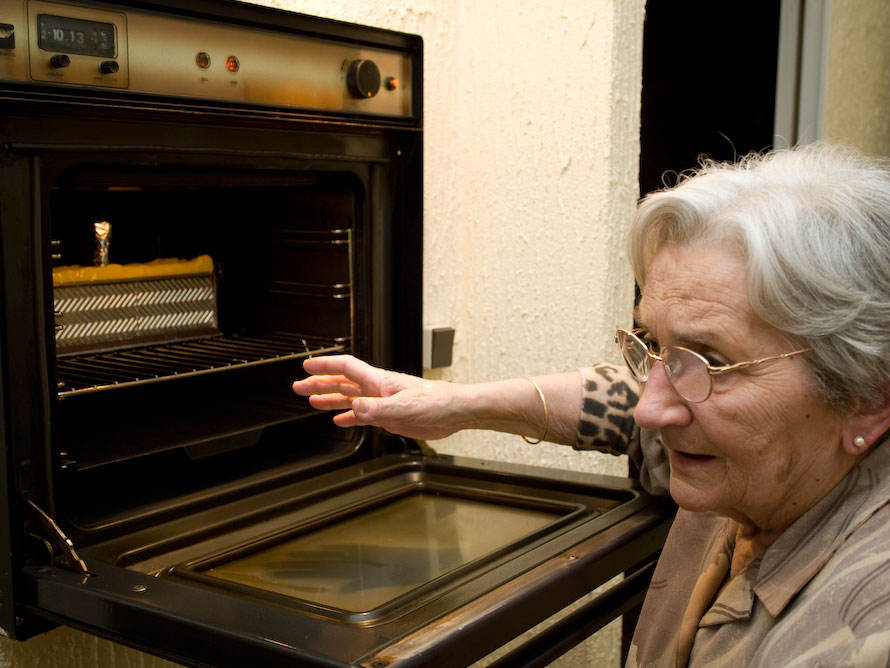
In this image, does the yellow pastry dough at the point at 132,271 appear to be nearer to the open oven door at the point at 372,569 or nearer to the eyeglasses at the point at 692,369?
the open oven door at the point at 372,569

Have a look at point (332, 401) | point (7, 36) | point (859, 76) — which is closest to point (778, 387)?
point (332, 401)

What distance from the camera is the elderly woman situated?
0.98m

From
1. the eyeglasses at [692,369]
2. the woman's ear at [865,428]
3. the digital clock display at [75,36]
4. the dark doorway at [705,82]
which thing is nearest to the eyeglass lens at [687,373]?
the eyeglasses at [692,369]

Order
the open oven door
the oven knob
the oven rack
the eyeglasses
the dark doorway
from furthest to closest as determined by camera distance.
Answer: the dark doorway < the oven knob < the oven rack < the eyeglasses < the open oven door

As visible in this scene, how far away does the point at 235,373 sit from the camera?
5.46ft

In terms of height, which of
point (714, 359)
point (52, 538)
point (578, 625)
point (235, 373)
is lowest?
point (578, 625)

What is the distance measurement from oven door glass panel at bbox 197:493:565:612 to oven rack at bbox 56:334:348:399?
273 millimetres

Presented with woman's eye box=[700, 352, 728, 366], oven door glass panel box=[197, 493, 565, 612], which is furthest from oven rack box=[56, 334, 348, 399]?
woman's eye box=[700, 352, 728, 366]

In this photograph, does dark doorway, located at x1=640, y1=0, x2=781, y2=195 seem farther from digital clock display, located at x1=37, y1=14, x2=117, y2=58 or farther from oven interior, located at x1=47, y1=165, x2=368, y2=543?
digital clock display, located at x1=37, y1=14, x2=117, y2=58

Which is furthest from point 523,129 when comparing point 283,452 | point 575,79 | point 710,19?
point 710,19

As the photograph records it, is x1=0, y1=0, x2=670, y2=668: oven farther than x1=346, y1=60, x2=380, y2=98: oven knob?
No

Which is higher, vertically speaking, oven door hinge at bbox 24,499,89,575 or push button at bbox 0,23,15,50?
push button at bbox 0,23,15,50

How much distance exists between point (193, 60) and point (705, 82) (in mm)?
1765

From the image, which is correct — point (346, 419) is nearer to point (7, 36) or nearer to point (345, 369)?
point (345, 369)
